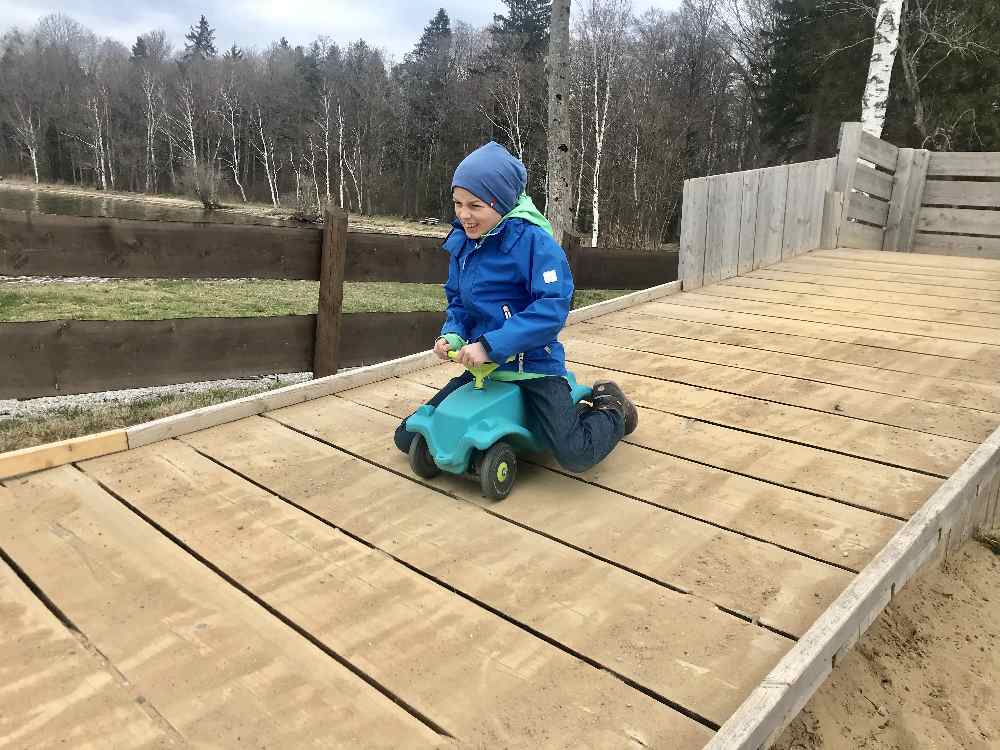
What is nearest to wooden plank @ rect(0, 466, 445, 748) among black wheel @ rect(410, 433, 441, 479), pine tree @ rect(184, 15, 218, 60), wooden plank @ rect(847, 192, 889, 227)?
black wheel @ rect(410, 433, 441, 479)

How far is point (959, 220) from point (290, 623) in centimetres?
897

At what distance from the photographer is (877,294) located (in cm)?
551

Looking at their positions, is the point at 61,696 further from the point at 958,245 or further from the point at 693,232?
the point at 958,245

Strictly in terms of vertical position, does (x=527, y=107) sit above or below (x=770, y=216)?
above

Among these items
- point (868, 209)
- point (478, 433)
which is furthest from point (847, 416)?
point (868, 209)

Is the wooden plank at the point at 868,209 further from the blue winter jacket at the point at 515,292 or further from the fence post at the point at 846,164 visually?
the blue winter jacket at the point at 515,292

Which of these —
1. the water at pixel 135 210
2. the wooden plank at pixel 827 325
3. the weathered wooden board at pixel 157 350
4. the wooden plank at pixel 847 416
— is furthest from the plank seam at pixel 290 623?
the water at pixel 135 210

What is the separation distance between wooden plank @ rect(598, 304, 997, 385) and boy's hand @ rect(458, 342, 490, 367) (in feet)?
7.83

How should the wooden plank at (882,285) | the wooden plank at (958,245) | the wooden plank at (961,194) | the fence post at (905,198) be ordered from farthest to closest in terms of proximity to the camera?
the fence post at (905,198), the wooden plank at (958,245), the wooden plank at (961,194), the wooden plank at (882,285)

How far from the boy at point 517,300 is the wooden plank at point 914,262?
189 inches

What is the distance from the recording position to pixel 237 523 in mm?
2285

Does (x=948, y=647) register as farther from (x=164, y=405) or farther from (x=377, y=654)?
(x=164, y=405)

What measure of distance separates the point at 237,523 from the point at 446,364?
1.95 m

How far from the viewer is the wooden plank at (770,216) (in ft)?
21.1
